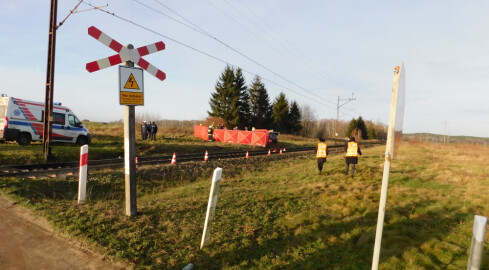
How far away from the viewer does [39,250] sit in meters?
3.86

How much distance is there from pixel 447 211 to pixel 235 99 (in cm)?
3896

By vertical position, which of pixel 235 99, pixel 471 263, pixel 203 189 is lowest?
pixel 203 189

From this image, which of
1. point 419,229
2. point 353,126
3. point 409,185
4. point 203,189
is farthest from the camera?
point 353,126

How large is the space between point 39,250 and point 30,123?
51.9 ft

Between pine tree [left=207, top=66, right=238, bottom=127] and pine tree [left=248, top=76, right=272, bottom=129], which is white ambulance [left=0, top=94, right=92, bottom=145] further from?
pine tree [left=248, top=76, right=272, bottom=129]

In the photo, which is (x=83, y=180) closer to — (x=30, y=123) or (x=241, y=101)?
(x=30, y=123)

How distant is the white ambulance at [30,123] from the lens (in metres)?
15.5

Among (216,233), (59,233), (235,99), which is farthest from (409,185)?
(235,99)

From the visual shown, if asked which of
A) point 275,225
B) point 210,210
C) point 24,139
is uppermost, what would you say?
point 24,139

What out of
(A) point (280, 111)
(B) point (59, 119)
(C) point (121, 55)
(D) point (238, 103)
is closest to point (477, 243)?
(C) point (121, 55)

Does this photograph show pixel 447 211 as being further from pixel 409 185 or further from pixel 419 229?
pixel 409 185

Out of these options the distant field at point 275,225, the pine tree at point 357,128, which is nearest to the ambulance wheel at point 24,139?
the distant field at point 275,225

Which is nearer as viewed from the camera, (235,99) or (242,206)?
(242,206)

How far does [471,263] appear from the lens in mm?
2395
